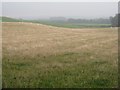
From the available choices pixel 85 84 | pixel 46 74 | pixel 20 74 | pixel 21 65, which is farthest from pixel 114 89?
pixel 21 65

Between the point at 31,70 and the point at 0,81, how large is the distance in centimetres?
281

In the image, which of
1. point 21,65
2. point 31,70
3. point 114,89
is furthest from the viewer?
point 21,65

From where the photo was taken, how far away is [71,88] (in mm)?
10727

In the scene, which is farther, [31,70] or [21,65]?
[21,65]

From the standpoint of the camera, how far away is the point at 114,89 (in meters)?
10.7

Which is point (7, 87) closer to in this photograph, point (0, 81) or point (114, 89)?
point (0, 81)

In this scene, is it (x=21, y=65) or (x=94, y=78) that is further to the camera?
(x=21, y=65)

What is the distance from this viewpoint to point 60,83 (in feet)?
37.4

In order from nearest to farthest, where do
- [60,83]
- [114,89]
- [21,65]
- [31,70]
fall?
[114,89] < [60,83] < [31,70] < [21,65]

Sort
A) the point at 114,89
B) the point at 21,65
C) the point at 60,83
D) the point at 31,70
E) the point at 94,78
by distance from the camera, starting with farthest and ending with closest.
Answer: the point at 21,65
the point at 31,70
the point at 94,78
the point at 60,83
the point at 114,89

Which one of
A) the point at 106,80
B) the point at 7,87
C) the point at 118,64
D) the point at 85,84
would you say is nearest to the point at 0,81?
the point at 7,87

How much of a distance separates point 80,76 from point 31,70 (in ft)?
9.36

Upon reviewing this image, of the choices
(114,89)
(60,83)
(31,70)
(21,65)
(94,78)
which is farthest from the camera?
(21,65)

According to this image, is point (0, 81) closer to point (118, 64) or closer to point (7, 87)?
point (7, 87)
